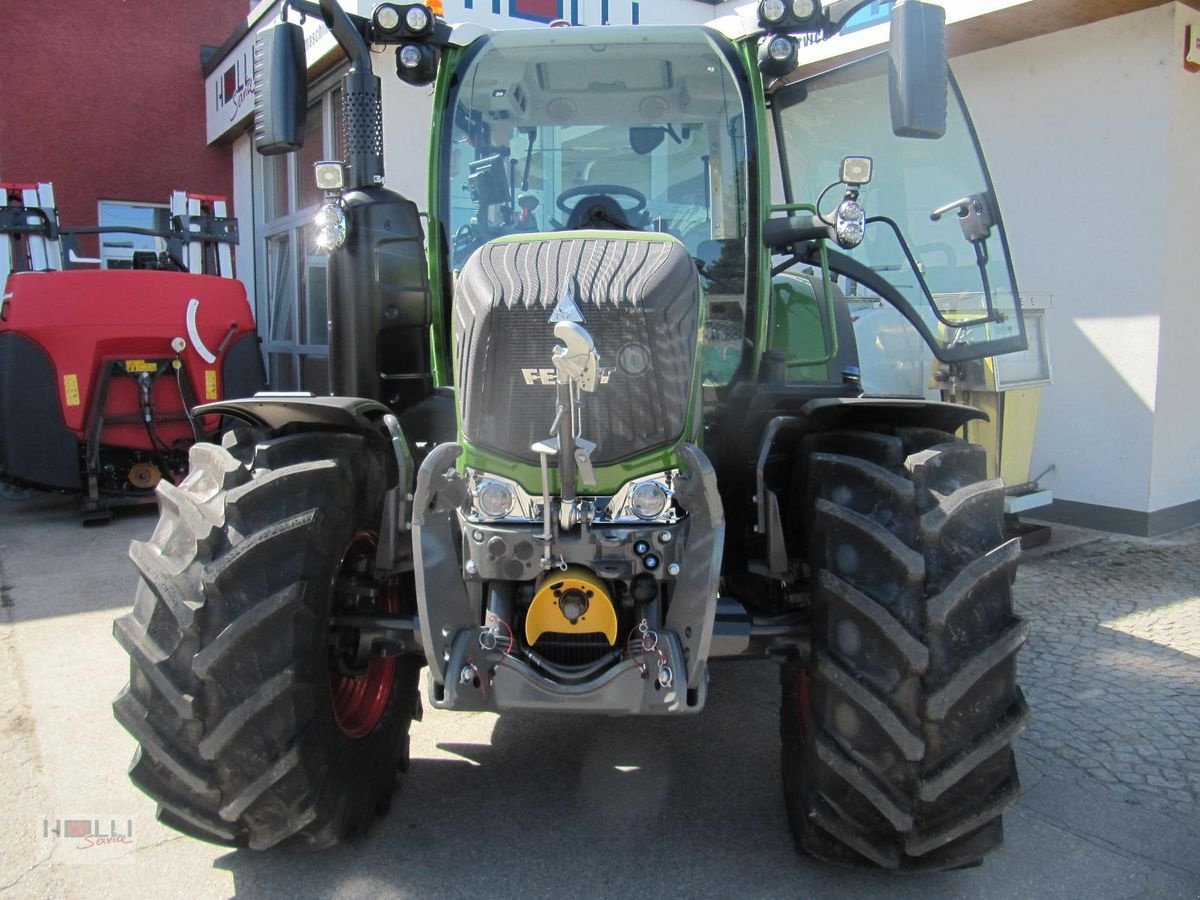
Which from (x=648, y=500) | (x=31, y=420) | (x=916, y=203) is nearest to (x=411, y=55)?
(x=648, y=500)

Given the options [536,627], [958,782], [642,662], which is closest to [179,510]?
[536,627]

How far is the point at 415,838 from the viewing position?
9.45ft

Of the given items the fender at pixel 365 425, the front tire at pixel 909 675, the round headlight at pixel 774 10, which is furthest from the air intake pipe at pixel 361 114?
the front tire at pixel 909 675

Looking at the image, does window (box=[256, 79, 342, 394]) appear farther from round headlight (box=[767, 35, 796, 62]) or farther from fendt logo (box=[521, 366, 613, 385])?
fendt logo (box=[521, 366, 613, 385])

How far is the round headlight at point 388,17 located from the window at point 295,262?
246 inches

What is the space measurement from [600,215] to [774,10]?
34.3 inches

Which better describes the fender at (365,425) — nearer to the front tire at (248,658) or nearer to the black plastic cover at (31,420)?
the front tire at (248,658)

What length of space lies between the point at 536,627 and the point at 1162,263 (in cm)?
555

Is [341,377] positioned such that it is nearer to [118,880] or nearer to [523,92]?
[523,92]

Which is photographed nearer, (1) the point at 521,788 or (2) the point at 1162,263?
(1) the point at 521,788

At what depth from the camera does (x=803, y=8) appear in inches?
130

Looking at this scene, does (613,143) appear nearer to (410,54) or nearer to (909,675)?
(410,54)

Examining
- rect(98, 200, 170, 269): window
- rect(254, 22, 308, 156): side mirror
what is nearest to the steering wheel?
rect(254, 22, 308, 156): side mirror

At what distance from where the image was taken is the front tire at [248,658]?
2434mm
